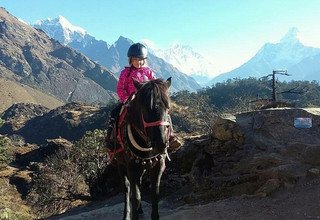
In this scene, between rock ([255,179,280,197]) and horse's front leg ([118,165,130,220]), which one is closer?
horse's front leg ([118,165,130,220])

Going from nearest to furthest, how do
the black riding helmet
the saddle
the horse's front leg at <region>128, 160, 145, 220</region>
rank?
the horse's front leg at <region>128, 160, 145, 220</region>
the saddle
the black riding helmet

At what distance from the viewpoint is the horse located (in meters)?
6.26

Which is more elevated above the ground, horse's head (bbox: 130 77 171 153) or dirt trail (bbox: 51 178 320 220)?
horse's head (bbox: 130 77 171 153)

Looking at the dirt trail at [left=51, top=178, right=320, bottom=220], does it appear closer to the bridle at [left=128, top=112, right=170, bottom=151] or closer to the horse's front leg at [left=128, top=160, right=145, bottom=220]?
the horse's front leg at [left=128, top=160, right=145, bottom=220]

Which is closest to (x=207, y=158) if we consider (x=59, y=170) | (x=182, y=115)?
→ (x=59, y=170)

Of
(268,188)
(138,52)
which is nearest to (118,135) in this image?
(138,52)

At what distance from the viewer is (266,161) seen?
11930 millimetres

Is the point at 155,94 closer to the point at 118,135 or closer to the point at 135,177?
the point at 135,177

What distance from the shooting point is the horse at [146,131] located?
6.26 meters

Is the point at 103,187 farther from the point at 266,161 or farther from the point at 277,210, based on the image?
the point at 277,210

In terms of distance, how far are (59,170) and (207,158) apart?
102 ft

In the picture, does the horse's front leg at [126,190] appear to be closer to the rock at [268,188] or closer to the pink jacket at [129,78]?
the pink jacket at [129,78]

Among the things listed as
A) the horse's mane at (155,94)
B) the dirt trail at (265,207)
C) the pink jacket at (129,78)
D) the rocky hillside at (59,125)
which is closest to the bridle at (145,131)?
the horse's mane at (155,94)

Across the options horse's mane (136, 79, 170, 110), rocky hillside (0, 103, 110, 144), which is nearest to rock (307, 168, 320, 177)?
horse's mane (136, 79, 170, 110)
